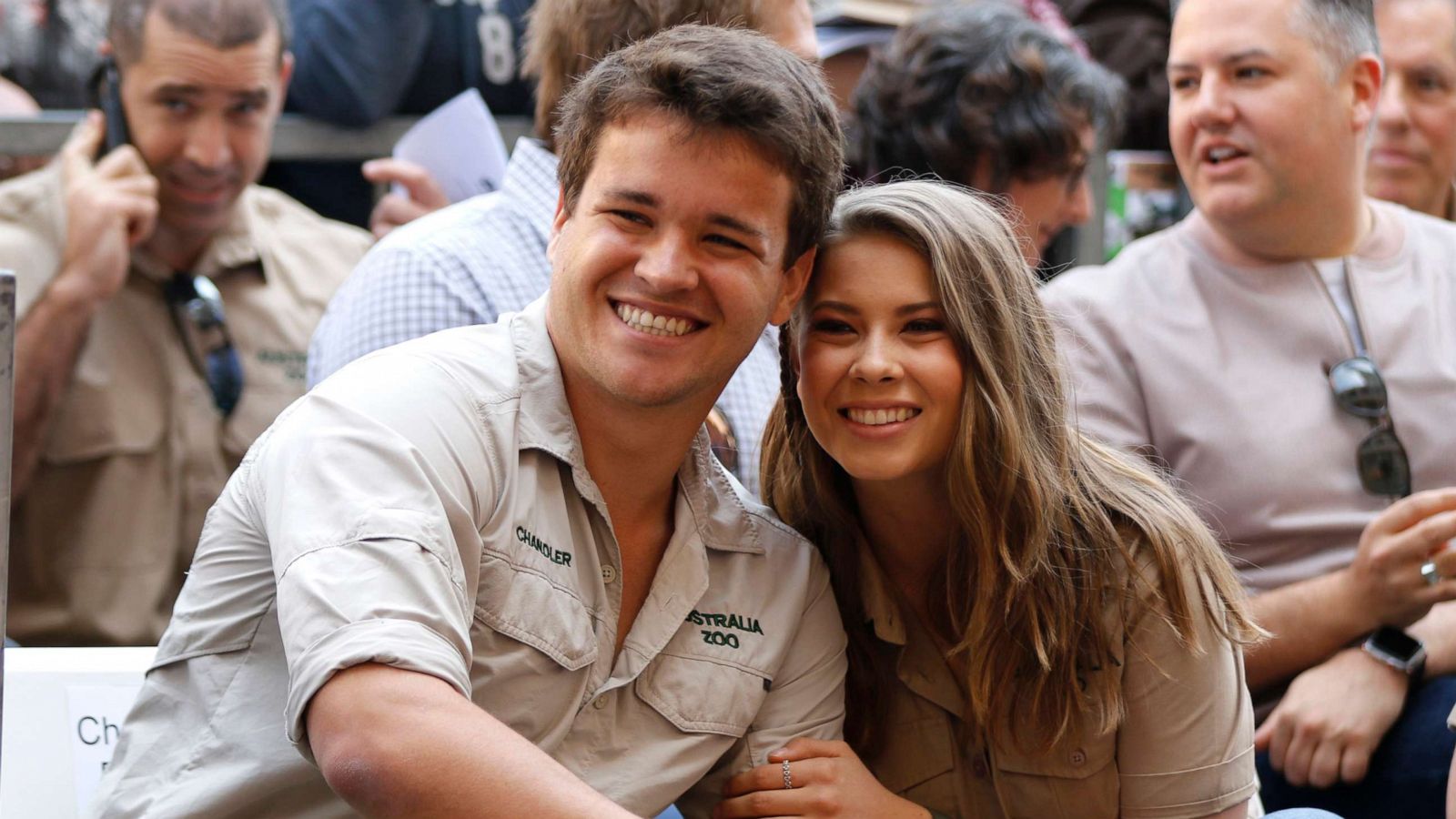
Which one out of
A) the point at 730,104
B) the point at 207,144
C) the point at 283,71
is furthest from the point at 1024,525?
the point at 283,71

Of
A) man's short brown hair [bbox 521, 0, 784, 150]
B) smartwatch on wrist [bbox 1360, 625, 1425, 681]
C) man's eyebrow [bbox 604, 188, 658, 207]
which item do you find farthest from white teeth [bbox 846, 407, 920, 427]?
smartwatch on wrist [bbox 1360, 625, 1425, 681]

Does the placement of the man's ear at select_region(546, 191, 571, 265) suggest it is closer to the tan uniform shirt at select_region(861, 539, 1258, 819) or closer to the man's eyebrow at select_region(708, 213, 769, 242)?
the man's eyebrow at select_region(708, 213, 769, 242)

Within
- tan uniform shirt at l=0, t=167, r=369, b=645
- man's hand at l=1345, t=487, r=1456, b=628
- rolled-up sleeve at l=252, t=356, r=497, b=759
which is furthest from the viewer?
tan uniform shirt at l=0, t=167, r=369, b=645

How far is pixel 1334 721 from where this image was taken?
2.65m

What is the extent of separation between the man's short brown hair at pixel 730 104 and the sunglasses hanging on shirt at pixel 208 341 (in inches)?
58.8

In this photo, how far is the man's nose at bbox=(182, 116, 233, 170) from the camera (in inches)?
136

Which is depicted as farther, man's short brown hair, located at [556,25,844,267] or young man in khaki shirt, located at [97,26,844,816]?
man's short brown hair, located at [556,25,844,267]

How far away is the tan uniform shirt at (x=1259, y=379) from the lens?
287cm

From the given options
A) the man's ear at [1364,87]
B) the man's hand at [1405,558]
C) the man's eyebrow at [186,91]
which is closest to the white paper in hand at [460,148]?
the man's eyebrow at [186,91]

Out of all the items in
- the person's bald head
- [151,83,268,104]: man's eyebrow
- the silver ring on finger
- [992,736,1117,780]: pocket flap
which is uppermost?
the person's bald head

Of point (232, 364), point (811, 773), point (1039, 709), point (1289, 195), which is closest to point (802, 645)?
point (811, 773)

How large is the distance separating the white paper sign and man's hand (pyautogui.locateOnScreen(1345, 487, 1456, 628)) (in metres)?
1.91

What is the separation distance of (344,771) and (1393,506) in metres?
1.80

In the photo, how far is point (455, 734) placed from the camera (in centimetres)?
164
